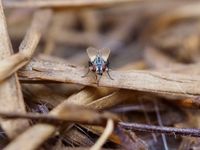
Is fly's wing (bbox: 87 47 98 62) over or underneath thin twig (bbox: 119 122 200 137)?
over

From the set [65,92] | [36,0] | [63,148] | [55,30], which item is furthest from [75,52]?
[63,148]

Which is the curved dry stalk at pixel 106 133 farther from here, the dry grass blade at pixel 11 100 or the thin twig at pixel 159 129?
the dry grass blade at pixel 11 100

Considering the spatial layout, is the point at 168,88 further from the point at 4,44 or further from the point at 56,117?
the point at 4,44

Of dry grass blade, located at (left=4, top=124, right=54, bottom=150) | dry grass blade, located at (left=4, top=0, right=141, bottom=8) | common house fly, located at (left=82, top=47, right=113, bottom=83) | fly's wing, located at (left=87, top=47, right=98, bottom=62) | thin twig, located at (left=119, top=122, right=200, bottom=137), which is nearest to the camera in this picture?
dry grass blade, located at (left=4, top=124, right=54, bottom=150)

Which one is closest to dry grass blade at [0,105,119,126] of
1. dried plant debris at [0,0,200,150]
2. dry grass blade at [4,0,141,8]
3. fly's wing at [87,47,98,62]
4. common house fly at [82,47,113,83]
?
dried plant debris at [0,0,200,150]

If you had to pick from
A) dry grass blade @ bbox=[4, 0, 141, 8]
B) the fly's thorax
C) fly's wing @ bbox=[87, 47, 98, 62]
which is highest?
dry grass blade @ bbox=[4, 0, 141, 8]

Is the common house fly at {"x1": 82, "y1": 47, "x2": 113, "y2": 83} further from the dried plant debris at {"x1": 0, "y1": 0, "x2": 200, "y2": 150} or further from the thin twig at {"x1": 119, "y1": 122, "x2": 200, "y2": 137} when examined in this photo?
the thin twig at {"x1": 119, "y1": 122, "x2": 200, "y2": 137}
